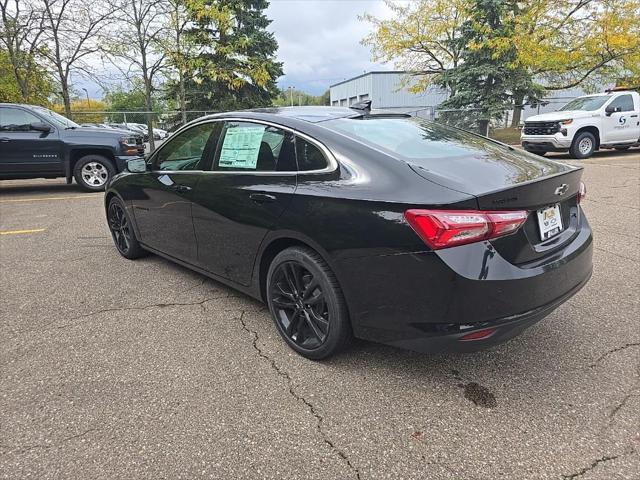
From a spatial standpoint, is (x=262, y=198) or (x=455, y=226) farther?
(x=262, y=198)

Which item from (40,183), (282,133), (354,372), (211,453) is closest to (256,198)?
(282,133)

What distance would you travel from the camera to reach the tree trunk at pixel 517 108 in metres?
20.6

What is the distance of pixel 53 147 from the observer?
9.03m

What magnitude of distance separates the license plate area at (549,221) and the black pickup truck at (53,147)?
28.4 ft

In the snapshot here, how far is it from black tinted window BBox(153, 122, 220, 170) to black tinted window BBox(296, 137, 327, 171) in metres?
0.96

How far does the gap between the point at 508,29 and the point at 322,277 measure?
21048 millimetres

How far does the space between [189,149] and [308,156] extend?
1462 mm

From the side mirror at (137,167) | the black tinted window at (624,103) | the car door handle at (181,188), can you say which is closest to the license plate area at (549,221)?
the car door handle at (181,188)

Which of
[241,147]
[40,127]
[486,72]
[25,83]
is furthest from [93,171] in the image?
[486,72]

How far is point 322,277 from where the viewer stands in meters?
2.53

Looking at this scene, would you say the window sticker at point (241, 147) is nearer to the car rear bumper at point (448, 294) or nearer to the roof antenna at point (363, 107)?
the roof antenna at point (363, 107)

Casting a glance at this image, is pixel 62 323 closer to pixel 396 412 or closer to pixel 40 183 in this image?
pixel 396 412

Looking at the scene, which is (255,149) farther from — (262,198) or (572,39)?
(572,39)

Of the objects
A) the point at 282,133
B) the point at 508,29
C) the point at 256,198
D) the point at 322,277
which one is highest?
the point at 508,29
